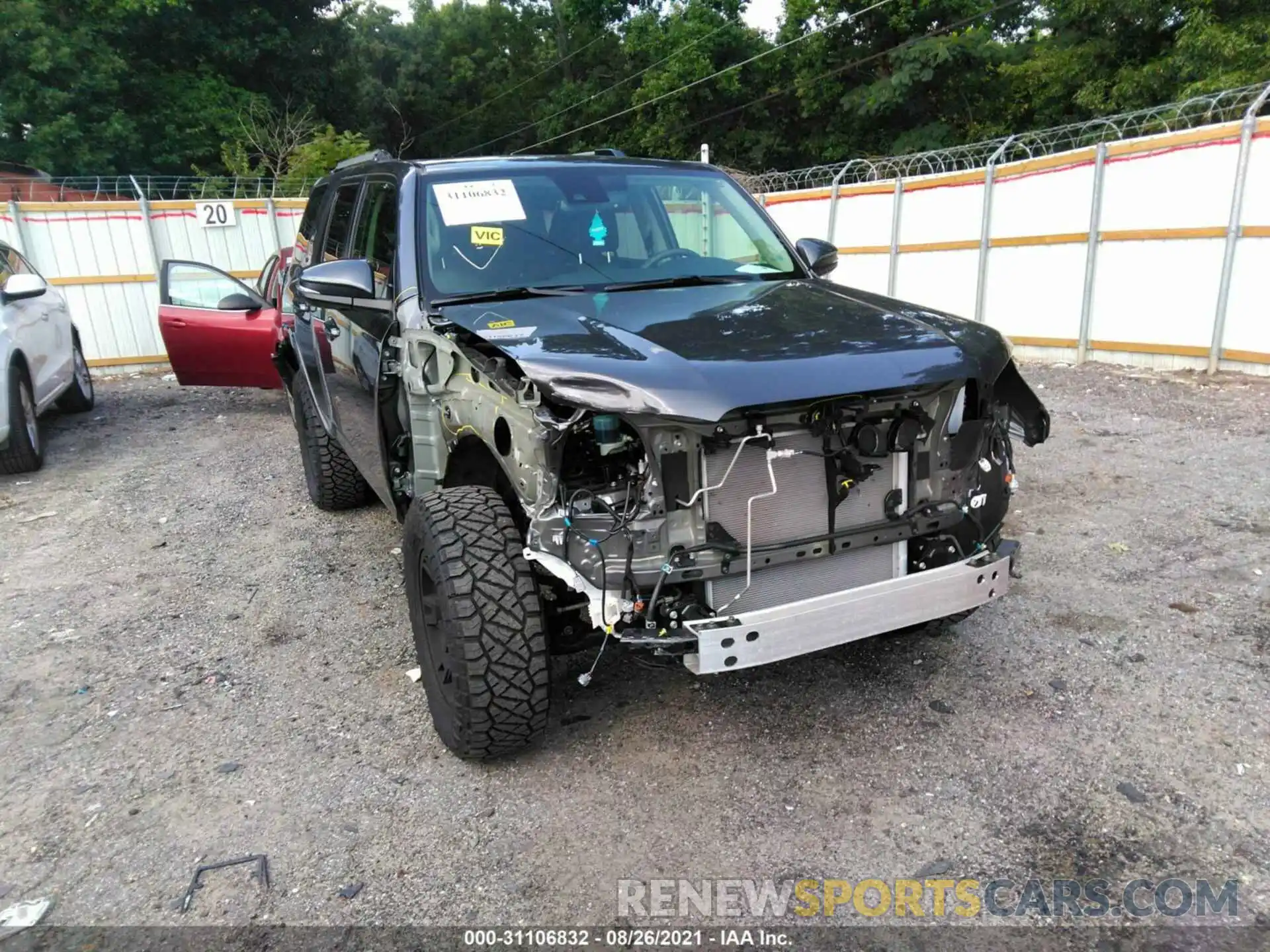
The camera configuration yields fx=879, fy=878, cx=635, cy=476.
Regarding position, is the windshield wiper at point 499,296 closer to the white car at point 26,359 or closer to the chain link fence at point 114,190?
the white car at point 26,359

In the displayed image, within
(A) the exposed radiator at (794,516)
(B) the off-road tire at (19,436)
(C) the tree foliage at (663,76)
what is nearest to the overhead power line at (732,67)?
(C) the tree foliage at (663,76)

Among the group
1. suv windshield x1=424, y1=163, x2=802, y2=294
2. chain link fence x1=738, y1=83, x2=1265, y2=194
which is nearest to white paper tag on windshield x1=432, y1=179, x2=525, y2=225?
suv windshield x1=424, y1=163, x2=802, y2=294

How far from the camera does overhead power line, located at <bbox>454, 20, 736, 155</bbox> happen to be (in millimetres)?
30562

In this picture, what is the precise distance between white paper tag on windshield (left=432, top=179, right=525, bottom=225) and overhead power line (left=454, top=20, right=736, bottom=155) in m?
30.0

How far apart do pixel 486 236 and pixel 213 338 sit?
511cm

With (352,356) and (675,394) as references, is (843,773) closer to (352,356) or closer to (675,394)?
(675,394)

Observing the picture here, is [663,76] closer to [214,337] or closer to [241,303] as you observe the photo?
[214,337]

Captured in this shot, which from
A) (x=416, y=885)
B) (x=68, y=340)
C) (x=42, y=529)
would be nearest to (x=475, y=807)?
(x=416, y=885)

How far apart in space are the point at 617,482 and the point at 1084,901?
5.51ft

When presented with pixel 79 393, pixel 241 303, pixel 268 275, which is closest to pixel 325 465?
pixel 241 303

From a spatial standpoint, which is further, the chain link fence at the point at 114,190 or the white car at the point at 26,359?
the chain link fence at the point at 114,190

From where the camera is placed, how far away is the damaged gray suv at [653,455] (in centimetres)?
252

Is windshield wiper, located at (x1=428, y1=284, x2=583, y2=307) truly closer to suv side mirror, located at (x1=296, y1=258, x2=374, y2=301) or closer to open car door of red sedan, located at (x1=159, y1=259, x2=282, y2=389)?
suv side mirror, located at (x1=296, y1=258, x2=374, y2=301)

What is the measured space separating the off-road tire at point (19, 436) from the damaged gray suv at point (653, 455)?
4.24 m
